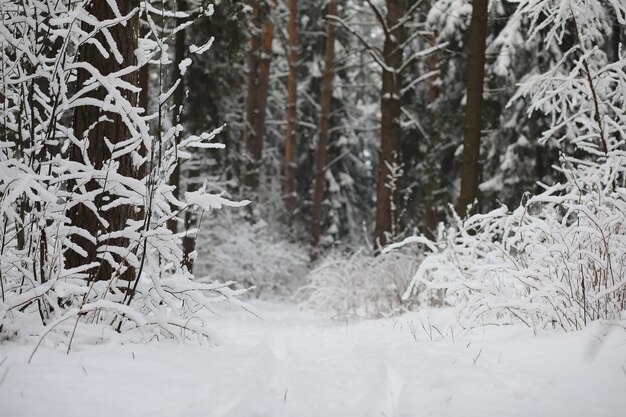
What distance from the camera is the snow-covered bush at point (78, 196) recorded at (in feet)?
7.93

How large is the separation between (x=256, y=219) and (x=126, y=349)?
1264 centimetres

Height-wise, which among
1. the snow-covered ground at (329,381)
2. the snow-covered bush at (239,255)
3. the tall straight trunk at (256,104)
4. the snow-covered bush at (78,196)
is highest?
the tall straight trunk at (256,104)

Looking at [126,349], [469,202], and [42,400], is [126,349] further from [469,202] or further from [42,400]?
[469,202]

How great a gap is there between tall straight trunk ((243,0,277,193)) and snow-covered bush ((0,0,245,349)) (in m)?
11.3

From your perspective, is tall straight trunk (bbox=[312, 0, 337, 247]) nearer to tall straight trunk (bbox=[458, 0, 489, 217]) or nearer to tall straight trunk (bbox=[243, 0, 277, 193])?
tall straight trunk (bbox=[243, 0, 277, 193])

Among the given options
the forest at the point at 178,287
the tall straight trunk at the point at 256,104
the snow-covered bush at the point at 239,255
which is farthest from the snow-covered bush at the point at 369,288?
the tall straight trunk at the point at 256,104

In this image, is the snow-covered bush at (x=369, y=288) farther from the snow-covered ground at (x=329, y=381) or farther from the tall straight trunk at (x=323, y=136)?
the tall straight trunk at (x=323, y=136)

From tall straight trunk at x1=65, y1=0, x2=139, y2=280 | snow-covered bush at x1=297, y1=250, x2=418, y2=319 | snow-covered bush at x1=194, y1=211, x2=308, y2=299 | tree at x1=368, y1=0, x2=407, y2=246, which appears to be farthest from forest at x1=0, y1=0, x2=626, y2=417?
snow-covered bush at x1=194, y1=211, x2=308, y2=299

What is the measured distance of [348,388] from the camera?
7.62 feet

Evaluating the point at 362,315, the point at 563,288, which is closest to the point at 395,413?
the point at 563,288

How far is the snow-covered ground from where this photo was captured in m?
1.85

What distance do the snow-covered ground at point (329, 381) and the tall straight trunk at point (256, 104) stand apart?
11902 mm

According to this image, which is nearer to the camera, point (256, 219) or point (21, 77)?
point (21, 77)

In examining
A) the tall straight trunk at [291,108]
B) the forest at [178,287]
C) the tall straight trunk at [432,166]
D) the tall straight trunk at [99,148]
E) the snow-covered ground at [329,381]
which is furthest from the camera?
the tall straight trunk at [291,108]
